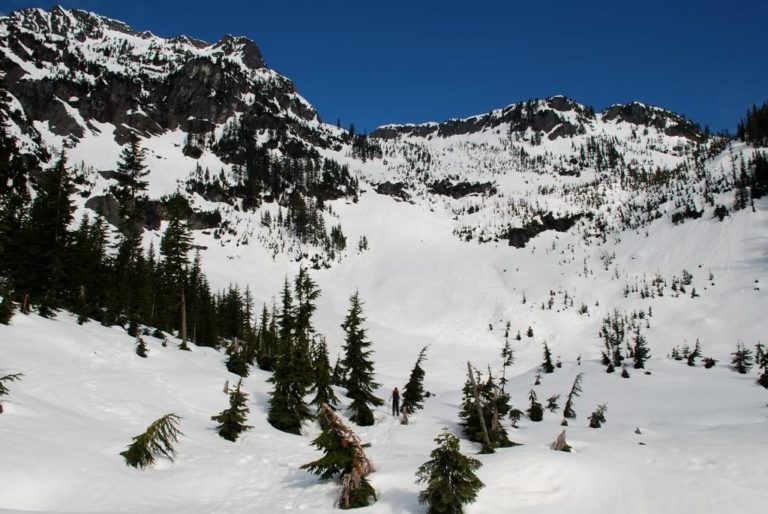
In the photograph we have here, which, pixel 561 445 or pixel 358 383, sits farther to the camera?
pixel 358 383

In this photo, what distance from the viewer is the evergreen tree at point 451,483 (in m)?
9.27

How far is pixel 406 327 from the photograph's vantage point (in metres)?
98.0

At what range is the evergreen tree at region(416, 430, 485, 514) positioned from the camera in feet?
30.4

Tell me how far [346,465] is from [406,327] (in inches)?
3454

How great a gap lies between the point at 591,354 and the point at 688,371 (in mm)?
30062

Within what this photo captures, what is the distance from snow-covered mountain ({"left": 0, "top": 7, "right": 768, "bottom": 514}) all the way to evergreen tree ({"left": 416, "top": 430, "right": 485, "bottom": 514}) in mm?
730

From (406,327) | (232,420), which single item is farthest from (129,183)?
(406,327)

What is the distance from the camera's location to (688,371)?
1785 inches

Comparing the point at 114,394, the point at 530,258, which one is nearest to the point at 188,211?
the point at 114,394

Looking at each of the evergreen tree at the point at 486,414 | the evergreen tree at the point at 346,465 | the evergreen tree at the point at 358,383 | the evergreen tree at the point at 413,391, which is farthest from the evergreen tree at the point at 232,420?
the evergreen tree at the point at 413,391

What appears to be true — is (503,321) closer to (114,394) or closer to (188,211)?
(188,211)

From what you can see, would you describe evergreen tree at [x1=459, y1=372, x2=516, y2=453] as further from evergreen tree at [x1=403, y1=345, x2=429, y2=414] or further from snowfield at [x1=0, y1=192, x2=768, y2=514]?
evergreen tree at [x1=403, y1=345, x2=429, y2=414]

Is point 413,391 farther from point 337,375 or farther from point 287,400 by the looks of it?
point 337,375

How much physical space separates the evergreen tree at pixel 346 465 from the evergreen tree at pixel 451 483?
1758 millimetres
